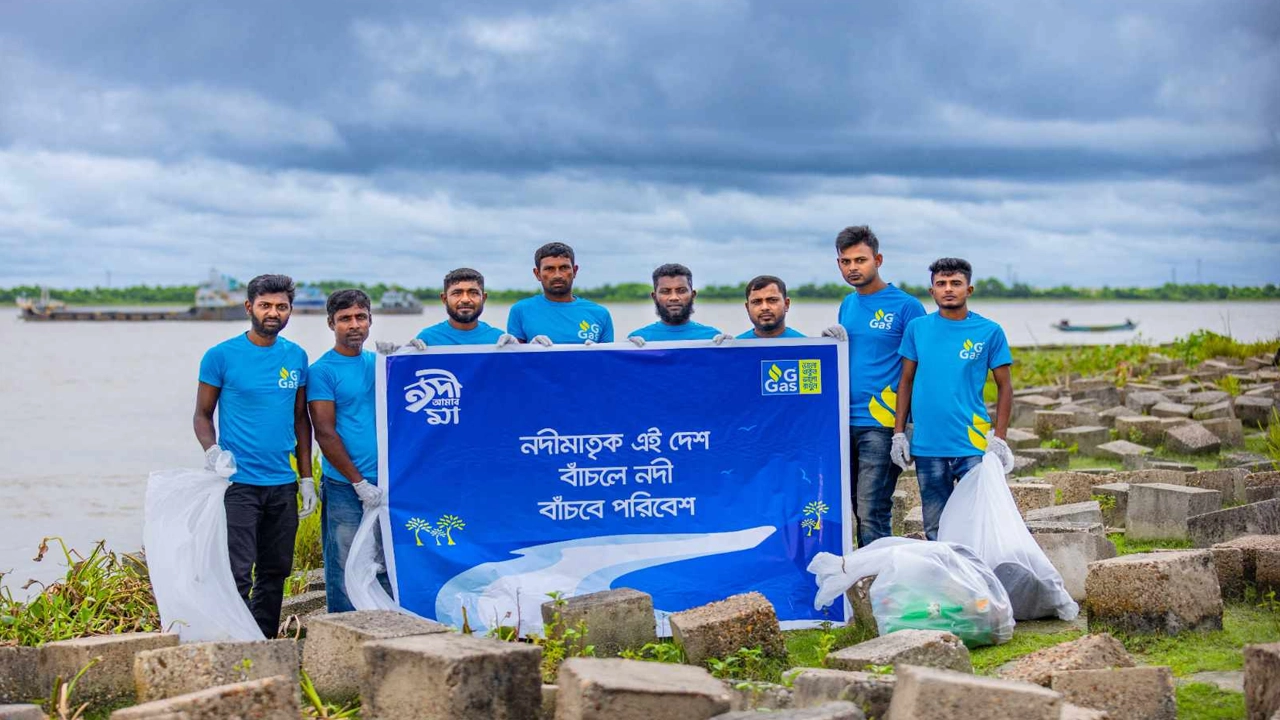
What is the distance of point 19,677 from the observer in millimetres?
5648

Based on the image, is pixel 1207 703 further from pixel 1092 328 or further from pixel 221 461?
pixel 1092 328

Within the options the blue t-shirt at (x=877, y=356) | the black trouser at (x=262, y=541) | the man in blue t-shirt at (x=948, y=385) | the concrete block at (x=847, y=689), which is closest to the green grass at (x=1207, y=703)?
the concrete block at (x=847, y=689)

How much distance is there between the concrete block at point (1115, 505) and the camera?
8.70 metres

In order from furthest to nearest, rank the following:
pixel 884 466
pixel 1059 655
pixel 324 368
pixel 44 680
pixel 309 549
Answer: pixel 309 549
pixel 884 466
pixel 324 368
pixel 44 680
pixel 1059 655

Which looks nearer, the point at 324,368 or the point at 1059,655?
the point at 1059,655

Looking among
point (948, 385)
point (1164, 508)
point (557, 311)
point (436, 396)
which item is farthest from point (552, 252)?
point (1164, 508)

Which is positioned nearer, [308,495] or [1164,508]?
[308,495]

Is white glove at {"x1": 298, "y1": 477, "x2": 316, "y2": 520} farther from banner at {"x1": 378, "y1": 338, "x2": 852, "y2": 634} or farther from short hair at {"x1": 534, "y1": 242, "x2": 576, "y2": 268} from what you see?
short hair at {"x1": 534, "y1": 242, "x2": 576, "y2": 268}

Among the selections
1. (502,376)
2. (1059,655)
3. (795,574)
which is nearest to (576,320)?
(502,376)

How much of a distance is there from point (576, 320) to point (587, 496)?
1.03 metres

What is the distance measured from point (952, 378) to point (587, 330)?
2018 mm

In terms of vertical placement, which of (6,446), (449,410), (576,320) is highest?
(576,320)

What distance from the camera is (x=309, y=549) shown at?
30.5ft

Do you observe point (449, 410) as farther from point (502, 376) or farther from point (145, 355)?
point (145, 355)
